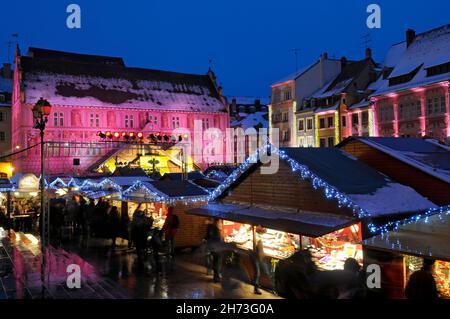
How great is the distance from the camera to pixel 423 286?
7414 mm

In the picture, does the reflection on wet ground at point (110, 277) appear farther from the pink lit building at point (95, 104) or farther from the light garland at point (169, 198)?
the pink lit building at point (95, 104)

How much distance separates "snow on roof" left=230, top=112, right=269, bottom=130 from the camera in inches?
2377

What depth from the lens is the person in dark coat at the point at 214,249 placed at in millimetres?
12539

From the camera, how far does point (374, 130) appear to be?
4166cm

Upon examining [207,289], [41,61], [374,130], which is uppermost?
[41,61]

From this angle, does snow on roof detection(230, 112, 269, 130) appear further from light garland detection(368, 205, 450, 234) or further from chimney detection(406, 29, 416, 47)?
light garland detection(368, 205, 450, 234)

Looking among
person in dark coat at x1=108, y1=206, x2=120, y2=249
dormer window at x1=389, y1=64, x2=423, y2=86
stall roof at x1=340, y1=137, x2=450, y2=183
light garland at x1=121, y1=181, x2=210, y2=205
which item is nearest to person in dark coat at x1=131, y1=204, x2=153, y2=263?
light garland at x1=121, y1=181, x2=210, y2=205

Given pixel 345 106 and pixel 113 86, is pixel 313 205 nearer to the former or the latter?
pixel 345 106

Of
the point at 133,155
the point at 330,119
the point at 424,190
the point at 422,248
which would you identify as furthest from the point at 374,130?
the point at 422,248

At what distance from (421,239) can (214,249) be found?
562cm

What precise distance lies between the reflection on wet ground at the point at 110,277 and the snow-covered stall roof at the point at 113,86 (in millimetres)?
35482

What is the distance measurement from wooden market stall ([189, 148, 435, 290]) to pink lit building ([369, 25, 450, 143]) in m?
25.0

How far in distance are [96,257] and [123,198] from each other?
421 cm

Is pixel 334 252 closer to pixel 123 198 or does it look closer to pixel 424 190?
pixel 424 190
